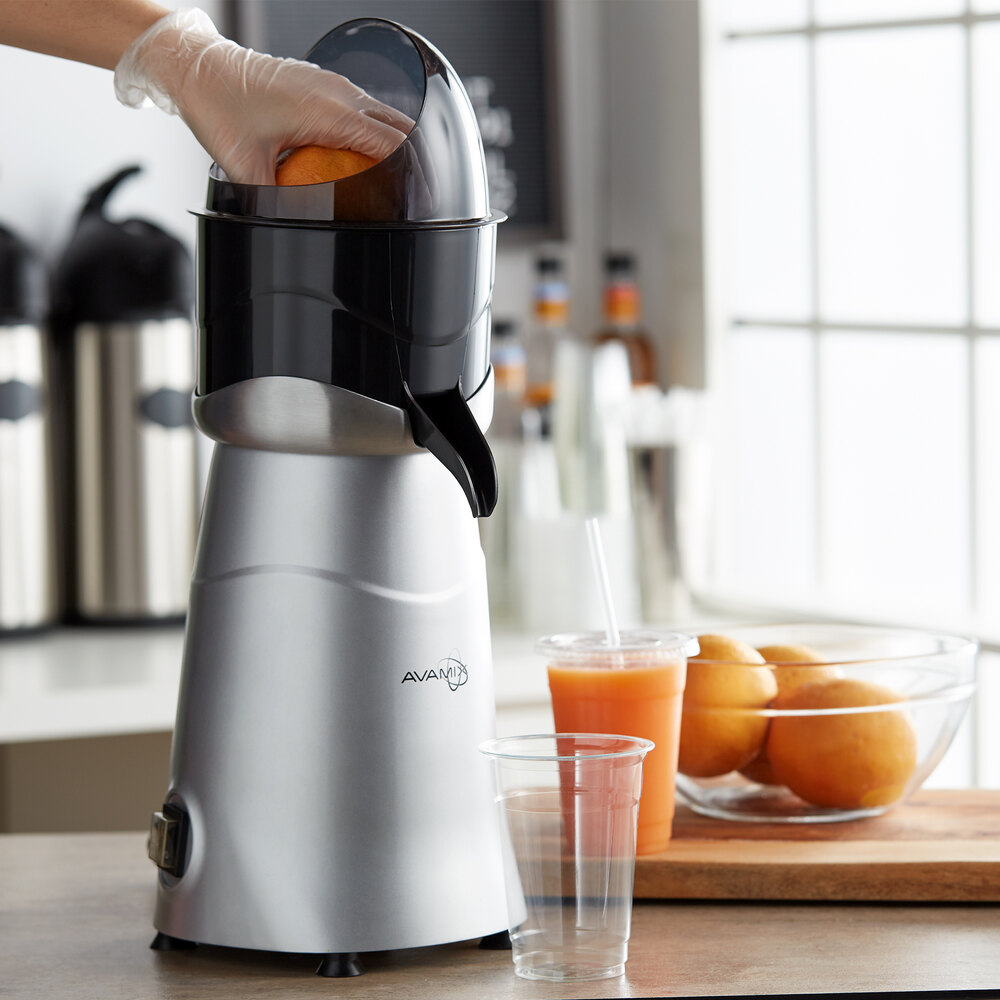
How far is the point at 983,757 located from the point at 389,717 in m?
1.27

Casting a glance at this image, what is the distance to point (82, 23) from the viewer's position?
74 centimetres

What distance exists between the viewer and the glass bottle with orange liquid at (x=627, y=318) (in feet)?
6.81

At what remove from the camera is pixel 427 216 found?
0.66 m

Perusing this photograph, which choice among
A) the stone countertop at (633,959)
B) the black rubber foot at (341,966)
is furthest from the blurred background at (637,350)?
the black rubber foot at (341,966)

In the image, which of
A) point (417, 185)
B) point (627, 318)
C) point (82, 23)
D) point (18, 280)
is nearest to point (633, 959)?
point (417, 185)

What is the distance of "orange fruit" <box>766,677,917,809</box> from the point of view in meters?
0.80

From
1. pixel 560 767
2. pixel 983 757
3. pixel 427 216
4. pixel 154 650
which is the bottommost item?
pixel 983 757

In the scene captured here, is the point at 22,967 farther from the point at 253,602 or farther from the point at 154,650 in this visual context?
the point at 154,650

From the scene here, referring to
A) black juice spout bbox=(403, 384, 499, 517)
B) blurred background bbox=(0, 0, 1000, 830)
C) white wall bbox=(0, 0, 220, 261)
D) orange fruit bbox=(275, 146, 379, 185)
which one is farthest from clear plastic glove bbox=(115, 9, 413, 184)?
white wall bbox=(0, 0, 220, 261)

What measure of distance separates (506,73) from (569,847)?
170 centimetres

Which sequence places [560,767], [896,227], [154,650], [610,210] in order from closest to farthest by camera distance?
[560,767], [154,650], [896,227], [610,210]

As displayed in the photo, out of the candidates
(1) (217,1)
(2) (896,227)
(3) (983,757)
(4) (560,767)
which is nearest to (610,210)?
(2) (896,227)

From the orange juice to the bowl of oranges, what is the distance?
48 millimetres

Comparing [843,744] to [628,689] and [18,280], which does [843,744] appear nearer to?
[628,689]
